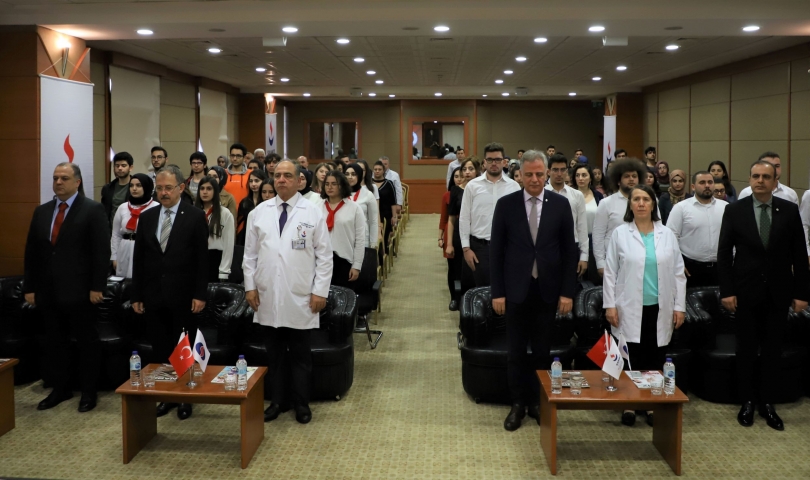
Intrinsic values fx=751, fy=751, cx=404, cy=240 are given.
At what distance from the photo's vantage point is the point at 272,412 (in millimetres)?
4961

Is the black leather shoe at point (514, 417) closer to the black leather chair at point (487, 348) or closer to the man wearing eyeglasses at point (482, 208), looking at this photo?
the black leather chair at point (487, 348)

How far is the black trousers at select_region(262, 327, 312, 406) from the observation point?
4.90 meters

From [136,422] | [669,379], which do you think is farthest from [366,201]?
[669,379]

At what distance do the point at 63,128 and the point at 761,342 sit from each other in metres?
7.31

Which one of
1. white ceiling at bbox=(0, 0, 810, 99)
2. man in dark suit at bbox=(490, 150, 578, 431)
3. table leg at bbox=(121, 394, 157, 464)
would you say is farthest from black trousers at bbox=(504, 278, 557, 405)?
white ceiling at bbox=(0, 0, 810, 99)

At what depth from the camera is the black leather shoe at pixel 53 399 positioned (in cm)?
515

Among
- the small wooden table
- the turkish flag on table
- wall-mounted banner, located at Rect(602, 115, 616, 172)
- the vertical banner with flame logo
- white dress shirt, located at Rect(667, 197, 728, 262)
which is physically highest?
wall-mounted banner, located at Rect(602, 115, 616, 172)

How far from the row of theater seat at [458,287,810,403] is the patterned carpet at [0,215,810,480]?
133 millimetres

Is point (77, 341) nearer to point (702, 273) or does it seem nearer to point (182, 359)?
point (182, 359)

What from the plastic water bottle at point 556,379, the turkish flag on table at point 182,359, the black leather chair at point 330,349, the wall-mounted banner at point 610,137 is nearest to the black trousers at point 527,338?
the plastic water bottle at point 556,379

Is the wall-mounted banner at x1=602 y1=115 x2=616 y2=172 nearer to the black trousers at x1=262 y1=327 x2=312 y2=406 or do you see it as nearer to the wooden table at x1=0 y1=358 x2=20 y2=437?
the black trousers at x1=262 y1=327 x2=312 y2=406

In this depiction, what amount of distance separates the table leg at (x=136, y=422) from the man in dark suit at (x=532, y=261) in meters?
Result: 2.20

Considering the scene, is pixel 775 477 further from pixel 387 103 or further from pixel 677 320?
pixel 387 103

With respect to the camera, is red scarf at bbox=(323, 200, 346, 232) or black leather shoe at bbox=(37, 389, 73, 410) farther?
red scarf at bbox=(323, 200, 346, 232)
